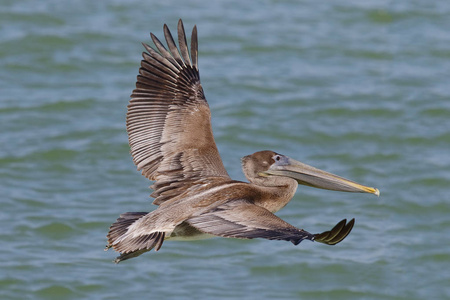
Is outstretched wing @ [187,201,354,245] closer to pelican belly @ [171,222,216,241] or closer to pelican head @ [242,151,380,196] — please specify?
pelican belly @ [171,222,216,241]

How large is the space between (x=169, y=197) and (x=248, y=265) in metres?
1.99

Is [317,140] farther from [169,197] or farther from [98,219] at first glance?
[169,197]

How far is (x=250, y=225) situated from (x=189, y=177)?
1297mm

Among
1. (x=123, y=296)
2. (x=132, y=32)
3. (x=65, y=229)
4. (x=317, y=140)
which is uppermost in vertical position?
(x=132, y=32)

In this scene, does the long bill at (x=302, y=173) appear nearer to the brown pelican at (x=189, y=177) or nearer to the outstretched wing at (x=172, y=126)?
the brown pelican at (x=189, y=177)

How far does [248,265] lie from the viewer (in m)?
8.33

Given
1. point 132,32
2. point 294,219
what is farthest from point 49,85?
point 294,219

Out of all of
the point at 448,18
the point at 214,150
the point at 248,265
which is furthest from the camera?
the point at 448,18

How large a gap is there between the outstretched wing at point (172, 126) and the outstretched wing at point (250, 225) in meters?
0.77

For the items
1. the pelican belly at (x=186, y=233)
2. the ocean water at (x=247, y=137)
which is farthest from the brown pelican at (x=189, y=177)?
the ocean water at (x=247, y=137)

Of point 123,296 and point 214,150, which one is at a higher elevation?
point 214,150

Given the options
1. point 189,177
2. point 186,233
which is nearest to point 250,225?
point 186,233

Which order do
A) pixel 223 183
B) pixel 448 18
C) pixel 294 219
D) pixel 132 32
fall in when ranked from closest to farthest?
1. pixel 223 183
2. pixel 294 219
3. pixel 132 32
4. pixel 448 18

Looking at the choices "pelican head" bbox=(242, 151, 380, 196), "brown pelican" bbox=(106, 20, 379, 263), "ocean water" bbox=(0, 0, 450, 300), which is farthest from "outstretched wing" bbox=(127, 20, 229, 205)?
"ocean water" bbox=(0, 0, 450, 300)
